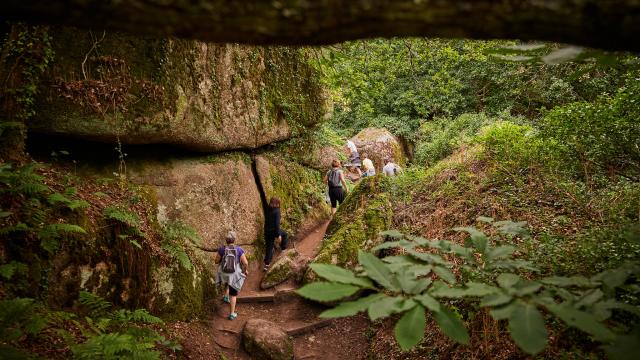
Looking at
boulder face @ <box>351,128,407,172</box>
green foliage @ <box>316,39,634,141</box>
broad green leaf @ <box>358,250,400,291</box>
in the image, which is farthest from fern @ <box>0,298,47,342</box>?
boulder face @ <box>351,128,407,172</box>

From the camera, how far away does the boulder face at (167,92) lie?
6.58 m

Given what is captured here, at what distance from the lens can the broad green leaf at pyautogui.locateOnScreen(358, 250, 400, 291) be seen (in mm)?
1483

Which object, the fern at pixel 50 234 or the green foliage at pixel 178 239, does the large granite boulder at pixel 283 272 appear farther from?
the fern at pixel 50 234

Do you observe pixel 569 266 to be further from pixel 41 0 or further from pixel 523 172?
pixel 41 0

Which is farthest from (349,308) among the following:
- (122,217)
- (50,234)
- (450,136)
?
(450,136)

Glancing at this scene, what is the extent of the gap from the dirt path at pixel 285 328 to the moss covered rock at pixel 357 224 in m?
0.79

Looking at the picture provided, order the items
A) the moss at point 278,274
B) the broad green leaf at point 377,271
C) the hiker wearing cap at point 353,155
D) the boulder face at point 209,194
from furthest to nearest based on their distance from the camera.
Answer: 1. the hiker wearing cap at point 353,155
2. the moss at point 278,274
3. the boulder face at point 209,194
4. the broad green leaf at point 377,271

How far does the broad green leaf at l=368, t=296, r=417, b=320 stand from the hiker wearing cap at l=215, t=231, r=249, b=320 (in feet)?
21.5

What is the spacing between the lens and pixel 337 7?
4.67ft

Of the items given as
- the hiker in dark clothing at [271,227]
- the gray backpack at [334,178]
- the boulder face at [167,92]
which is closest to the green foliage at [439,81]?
the boulder face at [167,92]

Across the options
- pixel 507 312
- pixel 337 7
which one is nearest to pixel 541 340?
pixel 507 312

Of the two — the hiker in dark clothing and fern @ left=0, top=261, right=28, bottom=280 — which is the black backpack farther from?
fern @ left=0, top=261, right=28, bottom=280

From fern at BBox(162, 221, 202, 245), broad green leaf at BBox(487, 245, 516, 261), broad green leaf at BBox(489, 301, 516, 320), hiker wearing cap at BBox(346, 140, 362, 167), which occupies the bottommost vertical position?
fern at BBox(162, 221, 202, 245)

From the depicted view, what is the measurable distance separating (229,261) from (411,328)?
676 cm
